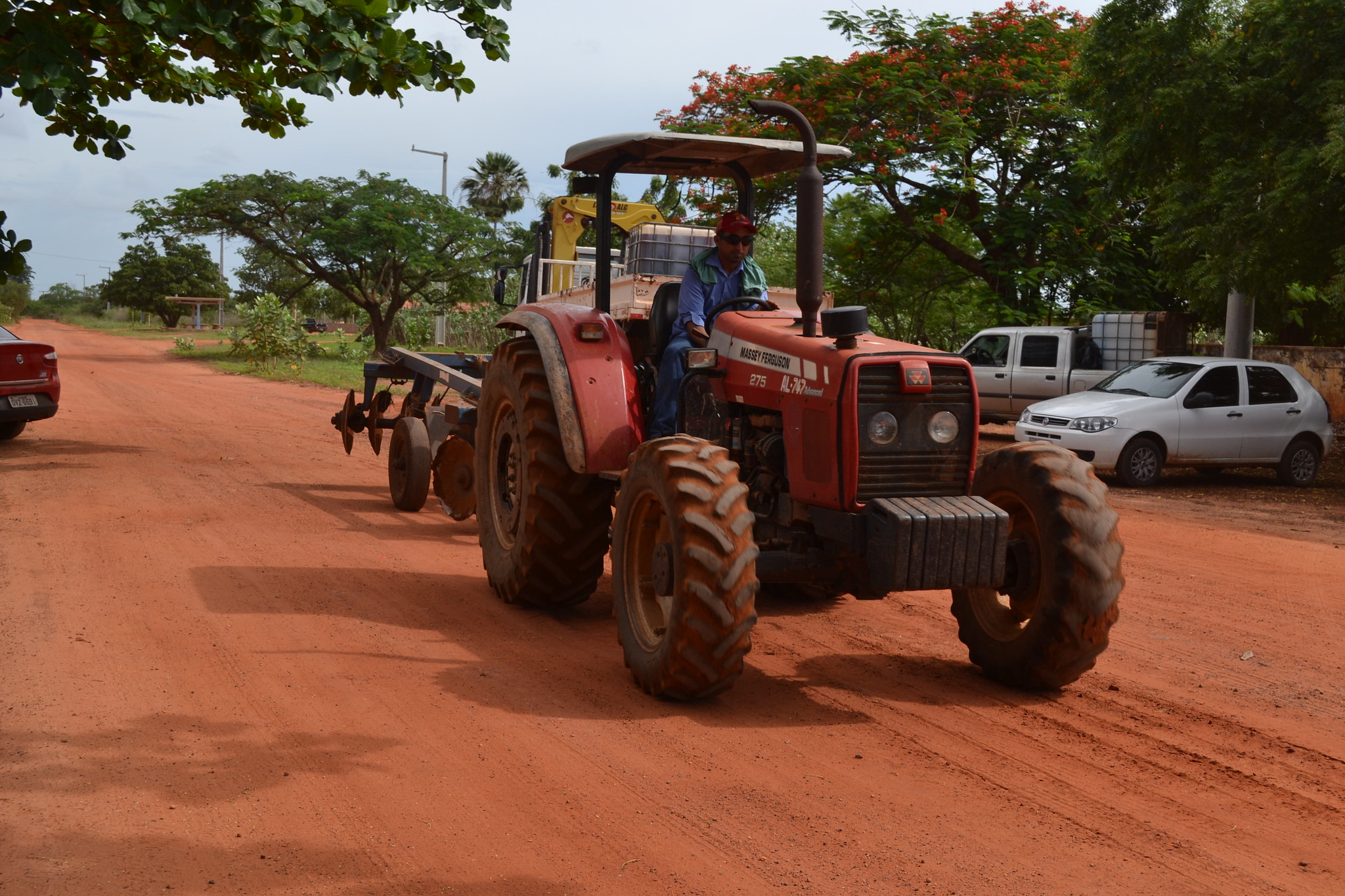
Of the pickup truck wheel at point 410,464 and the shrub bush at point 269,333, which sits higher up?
the shrub bush at point 269,333

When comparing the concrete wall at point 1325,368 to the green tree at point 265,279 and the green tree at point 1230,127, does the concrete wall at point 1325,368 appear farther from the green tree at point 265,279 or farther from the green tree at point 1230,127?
the green tree at point 265,279

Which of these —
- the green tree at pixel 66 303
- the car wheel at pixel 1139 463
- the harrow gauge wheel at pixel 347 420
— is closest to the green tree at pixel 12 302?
the green tree at pixel 66 303

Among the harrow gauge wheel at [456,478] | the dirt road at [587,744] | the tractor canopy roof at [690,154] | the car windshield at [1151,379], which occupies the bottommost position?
the dirt road at [587,744]

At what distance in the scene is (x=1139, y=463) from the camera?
14.4 meters

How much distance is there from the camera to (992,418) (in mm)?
20109

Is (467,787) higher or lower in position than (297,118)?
lower

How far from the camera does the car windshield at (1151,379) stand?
1484 centimetres

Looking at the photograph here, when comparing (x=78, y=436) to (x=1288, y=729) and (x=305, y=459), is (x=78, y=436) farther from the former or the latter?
(x=1288, y=729)

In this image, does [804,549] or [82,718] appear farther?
[804,549]

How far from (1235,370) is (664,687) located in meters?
12.2

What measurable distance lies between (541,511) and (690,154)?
2.19m

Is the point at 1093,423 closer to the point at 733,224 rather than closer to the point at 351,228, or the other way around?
the point at 733,224

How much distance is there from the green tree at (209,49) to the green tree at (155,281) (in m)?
69.2

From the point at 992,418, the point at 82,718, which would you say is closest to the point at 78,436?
the point at 82,718
